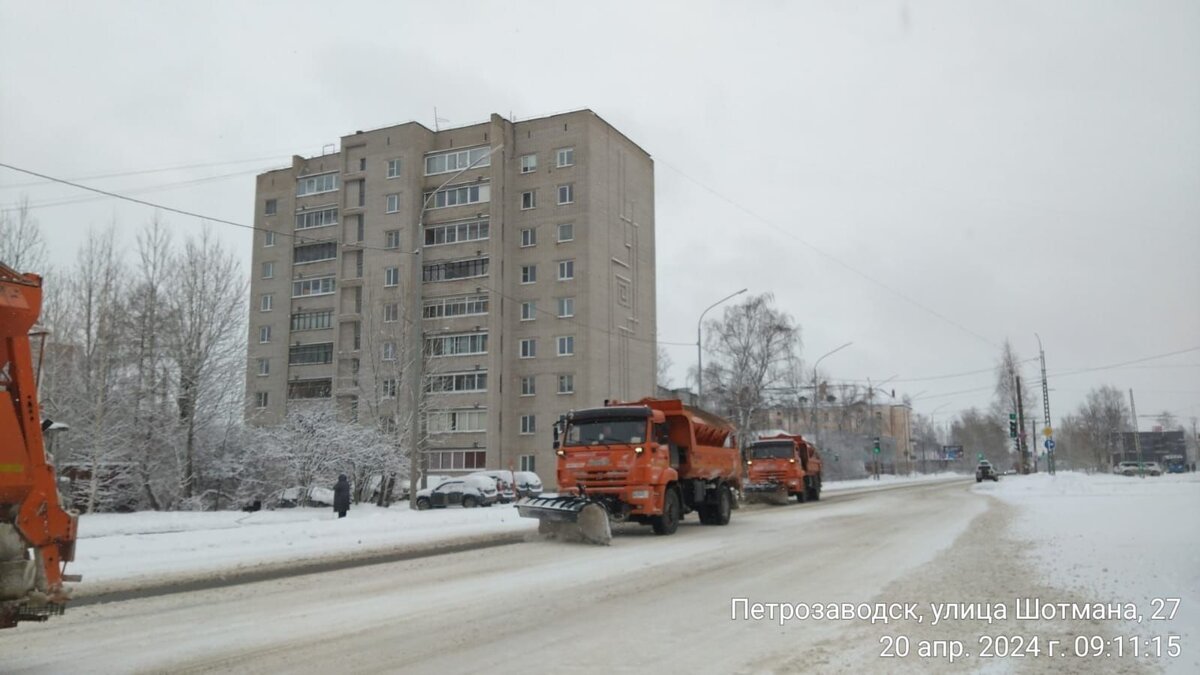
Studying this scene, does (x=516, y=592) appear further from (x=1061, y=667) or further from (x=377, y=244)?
(x=377, y=244)

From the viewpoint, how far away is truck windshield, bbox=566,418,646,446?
59.1 feet

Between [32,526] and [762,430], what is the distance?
196ft

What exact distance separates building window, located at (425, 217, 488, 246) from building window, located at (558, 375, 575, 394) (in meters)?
12.1

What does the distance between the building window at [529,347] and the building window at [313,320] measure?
17326 millimetres

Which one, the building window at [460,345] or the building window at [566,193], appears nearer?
the building window at [460,345]

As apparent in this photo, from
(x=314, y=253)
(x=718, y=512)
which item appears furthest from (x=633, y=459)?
(x=314, y=253)

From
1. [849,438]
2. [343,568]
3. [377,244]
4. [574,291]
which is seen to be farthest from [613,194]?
[343,568]

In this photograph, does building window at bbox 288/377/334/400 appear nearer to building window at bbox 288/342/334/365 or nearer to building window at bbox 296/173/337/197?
building window at bbox 288/342/334/365

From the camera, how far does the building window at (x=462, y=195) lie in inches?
2432

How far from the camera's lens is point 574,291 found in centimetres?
5897

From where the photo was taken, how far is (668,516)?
1880 cm

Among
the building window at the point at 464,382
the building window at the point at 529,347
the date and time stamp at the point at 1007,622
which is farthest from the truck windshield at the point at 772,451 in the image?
the building window at the point at 464,382

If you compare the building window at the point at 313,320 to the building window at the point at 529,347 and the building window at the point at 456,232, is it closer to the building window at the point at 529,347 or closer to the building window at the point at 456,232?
the building window at the point at 456,232

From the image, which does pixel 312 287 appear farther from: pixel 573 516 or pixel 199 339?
pixel 573 516
